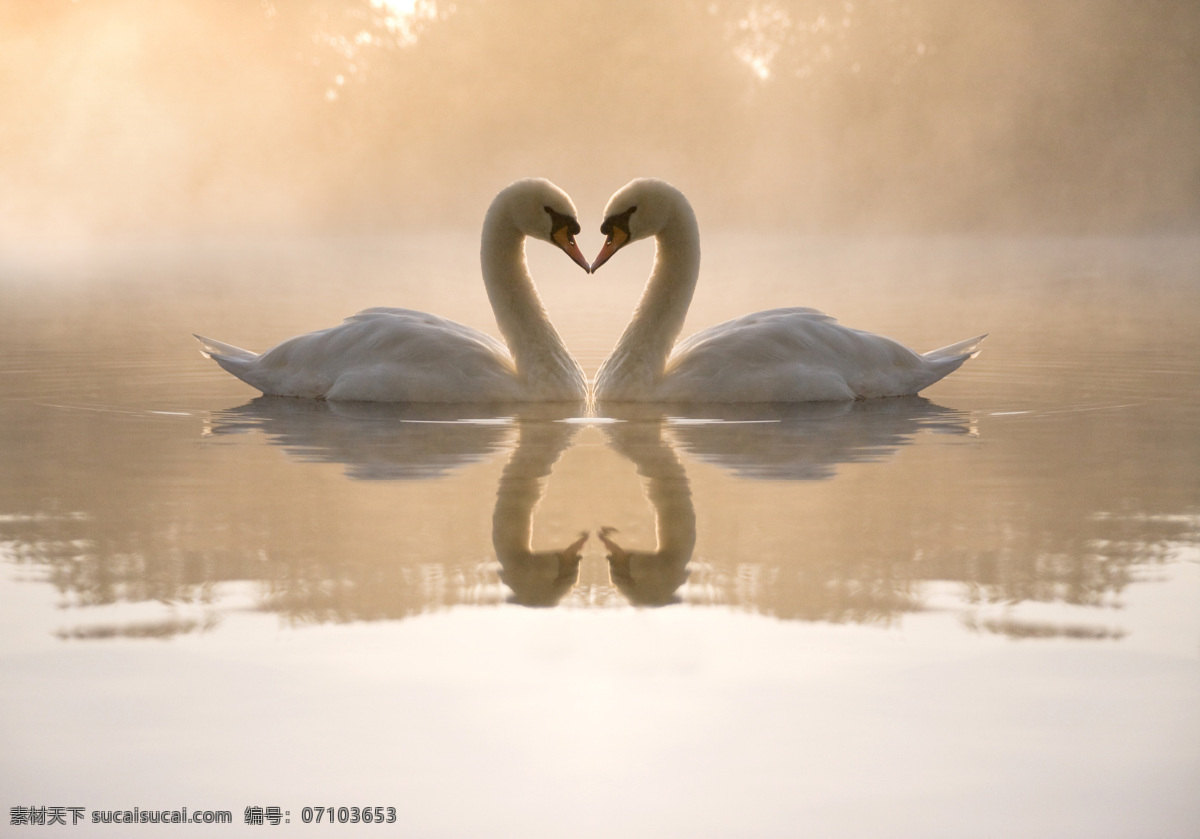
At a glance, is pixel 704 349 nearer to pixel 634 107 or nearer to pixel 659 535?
pixel 659 535

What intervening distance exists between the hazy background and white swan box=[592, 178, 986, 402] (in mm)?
58478

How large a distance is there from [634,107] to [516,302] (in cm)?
9530

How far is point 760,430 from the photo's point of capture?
7.87 metres

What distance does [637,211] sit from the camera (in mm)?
8836

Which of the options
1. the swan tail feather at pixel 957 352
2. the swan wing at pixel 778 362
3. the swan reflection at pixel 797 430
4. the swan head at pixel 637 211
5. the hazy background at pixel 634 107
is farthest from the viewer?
the hazy background at pixel 634 107

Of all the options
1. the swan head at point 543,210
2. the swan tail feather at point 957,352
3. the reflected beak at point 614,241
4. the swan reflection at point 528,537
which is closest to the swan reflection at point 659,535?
the swan reflection at point 528,537

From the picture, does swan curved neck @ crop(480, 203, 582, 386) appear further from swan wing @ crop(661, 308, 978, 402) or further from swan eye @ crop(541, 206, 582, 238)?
swan wing @ crop(661, 308, 978, 402)

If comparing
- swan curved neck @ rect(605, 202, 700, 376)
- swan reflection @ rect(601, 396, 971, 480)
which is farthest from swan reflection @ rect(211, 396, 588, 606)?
swan reflection @ rect(601, 396, 971, 480)

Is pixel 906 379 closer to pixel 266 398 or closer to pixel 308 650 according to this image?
pixel 266 398

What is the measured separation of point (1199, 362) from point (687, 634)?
8.37m

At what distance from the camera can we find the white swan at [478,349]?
27.8 ft

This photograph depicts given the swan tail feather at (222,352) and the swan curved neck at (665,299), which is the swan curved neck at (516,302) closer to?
the swan curved neck at (665,299)

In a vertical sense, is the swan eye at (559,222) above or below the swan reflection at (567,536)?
above

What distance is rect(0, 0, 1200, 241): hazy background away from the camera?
75312 mm
